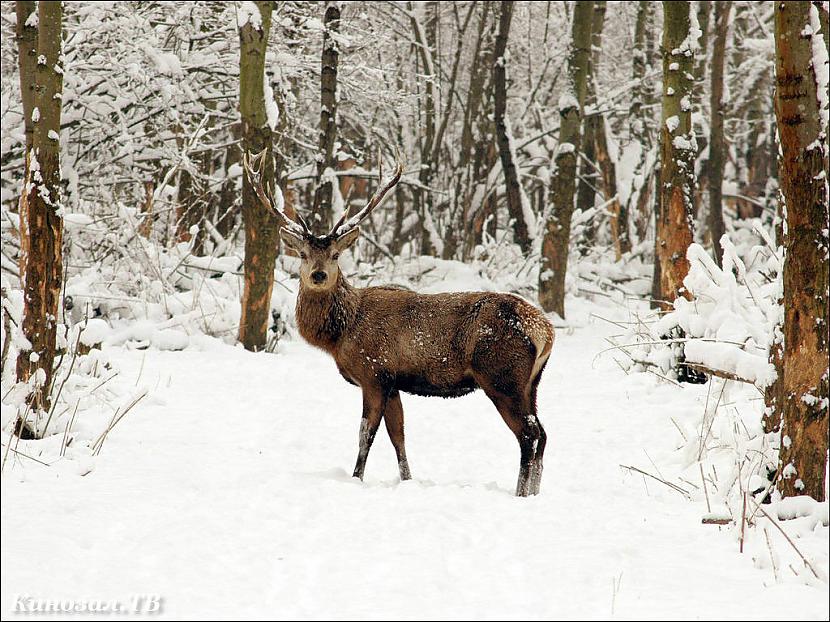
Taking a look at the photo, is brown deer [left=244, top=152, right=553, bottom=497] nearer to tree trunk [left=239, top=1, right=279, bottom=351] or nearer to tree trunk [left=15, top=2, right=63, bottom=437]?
tree trunk [left=15, top=2, right=63, bottom=437]

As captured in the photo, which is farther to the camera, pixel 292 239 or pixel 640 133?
pixel 640 133

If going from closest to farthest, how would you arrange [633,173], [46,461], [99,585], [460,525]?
[99,585]
[460,525]
[46,461]
[633,173]

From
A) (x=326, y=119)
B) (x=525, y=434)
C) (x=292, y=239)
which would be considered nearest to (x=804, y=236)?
(x=525, y=434)

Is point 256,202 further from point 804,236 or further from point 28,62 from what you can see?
point 804,236

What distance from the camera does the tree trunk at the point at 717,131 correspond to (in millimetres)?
16984

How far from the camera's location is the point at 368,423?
21.2ft

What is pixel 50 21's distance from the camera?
6137 mm

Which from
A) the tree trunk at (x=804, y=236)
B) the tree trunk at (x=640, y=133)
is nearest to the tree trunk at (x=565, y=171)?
the tree trunk at (x=640, y=133)

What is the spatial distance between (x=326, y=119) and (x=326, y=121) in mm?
31

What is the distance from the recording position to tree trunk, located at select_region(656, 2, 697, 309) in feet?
32.2

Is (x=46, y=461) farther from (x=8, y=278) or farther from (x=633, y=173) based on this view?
(x=633, y=173)

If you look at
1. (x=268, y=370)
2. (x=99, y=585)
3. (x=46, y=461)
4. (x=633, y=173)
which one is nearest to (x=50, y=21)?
(x=46, y=461)

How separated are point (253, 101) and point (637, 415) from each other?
5356 millimetres

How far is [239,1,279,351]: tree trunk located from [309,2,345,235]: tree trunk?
2826 millimetres
